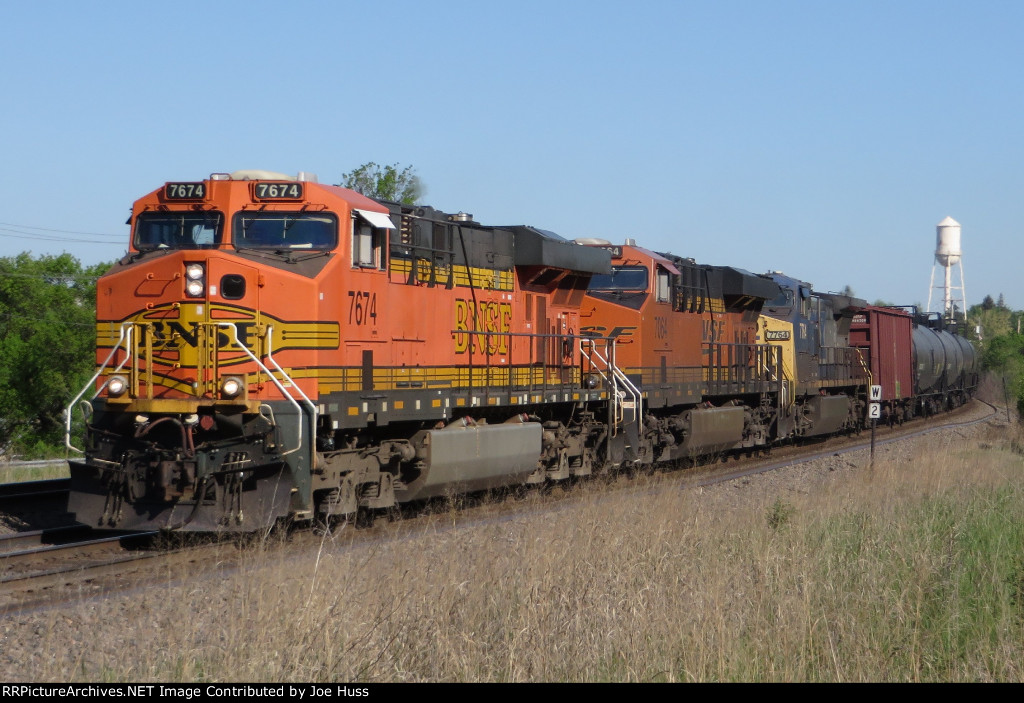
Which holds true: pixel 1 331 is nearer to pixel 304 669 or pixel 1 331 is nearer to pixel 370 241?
pixel 370 241

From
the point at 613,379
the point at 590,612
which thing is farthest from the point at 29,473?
the point at 590,612

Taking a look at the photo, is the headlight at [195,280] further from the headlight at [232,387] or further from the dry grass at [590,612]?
the dry grass at [590,612]

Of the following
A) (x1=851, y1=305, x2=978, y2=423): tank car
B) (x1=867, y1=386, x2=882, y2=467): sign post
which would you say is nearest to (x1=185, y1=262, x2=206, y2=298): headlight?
(x1=867, y1=386, x2=882, y2=467): sign post

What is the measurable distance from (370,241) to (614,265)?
7.50 metres

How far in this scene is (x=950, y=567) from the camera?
27.7 feet

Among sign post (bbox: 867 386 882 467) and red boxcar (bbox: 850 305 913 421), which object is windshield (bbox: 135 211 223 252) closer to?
sign post (bbox: 867 386 882 467)

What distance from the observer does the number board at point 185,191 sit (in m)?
11.2

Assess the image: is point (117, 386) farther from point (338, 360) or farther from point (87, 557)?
point (338, 360)

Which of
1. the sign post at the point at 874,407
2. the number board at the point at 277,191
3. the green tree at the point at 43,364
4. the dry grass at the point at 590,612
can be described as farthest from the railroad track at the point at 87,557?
the green tree at the point at 43,364

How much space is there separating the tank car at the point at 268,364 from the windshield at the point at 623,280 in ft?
18.3

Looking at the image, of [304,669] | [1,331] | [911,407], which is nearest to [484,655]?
[304,669]

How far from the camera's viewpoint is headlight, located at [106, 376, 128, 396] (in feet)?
35.0

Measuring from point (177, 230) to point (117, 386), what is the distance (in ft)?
5.92

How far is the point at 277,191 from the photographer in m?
11.2
